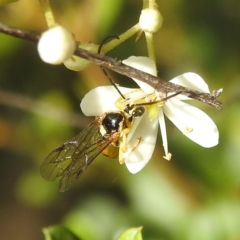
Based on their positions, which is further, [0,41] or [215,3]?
[215,3]

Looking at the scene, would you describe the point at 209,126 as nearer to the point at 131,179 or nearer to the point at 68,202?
the point at 131,179

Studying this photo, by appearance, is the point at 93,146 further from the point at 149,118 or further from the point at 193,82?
the point at 193,82

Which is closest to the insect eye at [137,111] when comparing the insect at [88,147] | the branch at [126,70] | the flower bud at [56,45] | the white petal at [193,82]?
the insect at [88,147]

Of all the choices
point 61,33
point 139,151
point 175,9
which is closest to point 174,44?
point 175,9

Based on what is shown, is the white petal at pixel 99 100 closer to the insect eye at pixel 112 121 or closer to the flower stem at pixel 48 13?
the insect eye at pixel 112 121

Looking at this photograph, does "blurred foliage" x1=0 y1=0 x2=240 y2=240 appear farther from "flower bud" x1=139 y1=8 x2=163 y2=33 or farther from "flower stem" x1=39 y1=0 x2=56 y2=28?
"flower stem" x1=39 y1=0 x2=56 y2=28

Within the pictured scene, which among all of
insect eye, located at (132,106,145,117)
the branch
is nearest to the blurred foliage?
insect eye, located at (132,106,145,117)
